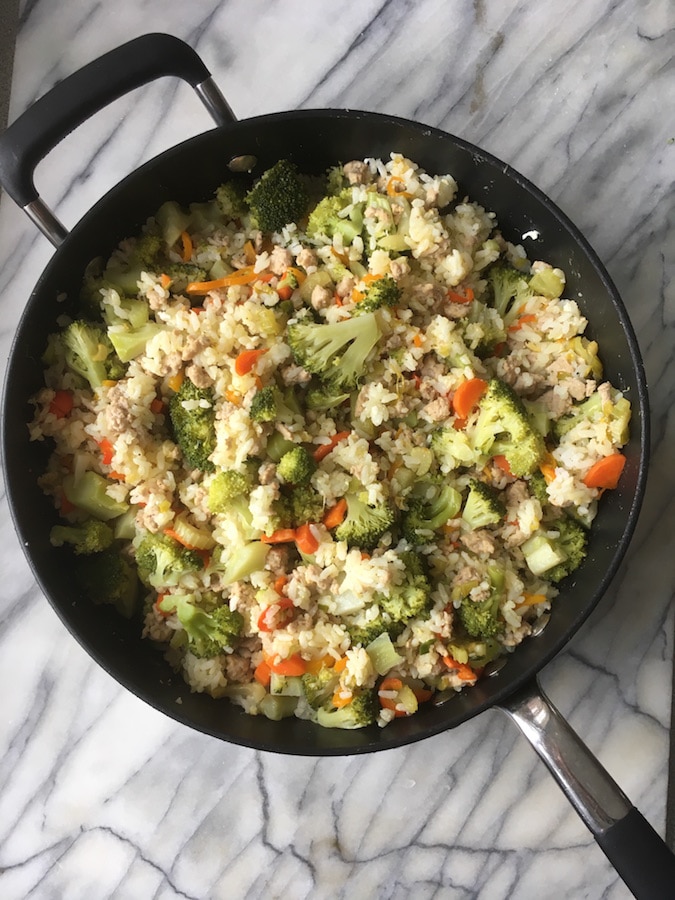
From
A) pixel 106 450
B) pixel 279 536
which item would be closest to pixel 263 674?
pixel 279 536

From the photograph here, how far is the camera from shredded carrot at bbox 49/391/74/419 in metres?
2.02

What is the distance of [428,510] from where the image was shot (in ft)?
6.64

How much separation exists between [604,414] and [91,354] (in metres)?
1.28

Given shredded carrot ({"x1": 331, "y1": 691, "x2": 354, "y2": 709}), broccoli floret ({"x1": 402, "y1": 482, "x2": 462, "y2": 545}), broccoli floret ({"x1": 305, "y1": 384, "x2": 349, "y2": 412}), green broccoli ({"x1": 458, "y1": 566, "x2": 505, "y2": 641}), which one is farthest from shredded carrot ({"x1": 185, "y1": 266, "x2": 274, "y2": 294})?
shredded carrot ({"x1": 331, "y1": 691, "x2": 354, "y2": 709})

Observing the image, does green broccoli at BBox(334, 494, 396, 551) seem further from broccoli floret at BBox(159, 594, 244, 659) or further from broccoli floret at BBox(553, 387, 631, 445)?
broccoli floret at BBox(553, 387, 631, 445)

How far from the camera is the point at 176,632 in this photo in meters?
2.08

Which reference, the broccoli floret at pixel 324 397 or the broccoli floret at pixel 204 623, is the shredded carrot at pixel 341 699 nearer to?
the broccoli floret at pixel 204 623

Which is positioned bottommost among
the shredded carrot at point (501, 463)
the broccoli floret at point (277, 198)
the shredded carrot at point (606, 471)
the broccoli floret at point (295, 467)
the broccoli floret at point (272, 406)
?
the broccoli floret at point (295, 467)

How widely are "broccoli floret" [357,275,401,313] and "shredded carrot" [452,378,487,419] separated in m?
0.27

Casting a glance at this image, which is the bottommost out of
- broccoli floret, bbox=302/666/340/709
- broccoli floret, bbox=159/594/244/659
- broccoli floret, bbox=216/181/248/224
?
broccoli floret, bbox=159/594/244/659

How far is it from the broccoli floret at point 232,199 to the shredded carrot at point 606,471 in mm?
1129

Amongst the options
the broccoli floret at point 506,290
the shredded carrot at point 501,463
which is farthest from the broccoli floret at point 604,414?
the broccoli floret at point 506,290

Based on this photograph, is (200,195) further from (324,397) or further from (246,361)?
(324,397)

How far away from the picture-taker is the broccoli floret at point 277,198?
6.83 feet
